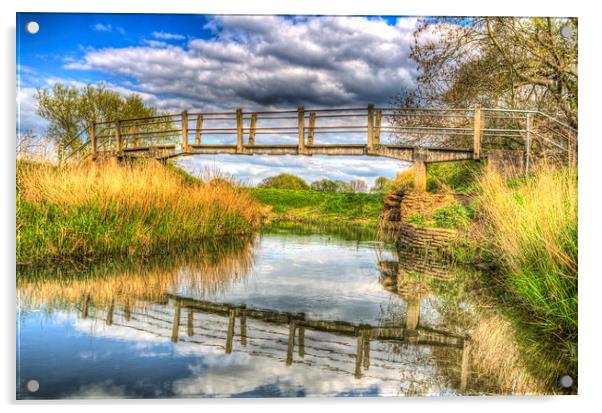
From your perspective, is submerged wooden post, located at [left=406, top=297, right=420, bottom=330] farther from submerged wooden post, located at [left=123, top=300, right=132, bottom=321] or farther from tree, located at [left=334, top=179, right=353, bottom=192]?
tree, located at [left=334, top=179, right=353, bottom=192]

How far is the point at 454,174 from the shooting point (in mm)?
11453

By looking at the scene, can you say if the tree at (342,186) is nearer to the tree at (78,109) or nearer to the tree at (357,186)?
the tree at (357,186)

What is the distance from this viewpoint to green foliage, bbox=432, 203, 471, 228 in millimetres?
8409

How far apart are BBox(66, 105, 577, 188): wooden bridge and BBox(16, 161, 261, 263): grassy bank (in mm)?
363

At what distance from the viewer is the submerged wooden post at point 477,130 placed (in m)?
8.27

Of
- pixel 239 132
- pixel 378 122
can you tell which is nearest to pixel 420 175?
pixel 378 122

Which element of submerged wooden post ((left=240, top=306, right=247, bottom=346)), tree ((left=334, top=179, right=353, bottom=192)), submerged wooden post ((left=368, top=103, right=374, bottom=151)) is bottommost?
submerged wooden post ((left=240, top=306, right=247, bottom=346))

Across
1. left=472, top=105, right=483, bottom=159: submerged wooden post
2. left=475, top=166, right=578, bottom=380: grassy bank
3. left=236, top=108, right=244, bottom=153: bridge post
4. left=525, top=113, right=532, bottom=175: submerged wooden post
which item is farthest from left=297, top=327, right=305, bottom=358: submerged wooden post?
left=472, top=105, right=483, bottom=159: submerged wooden post

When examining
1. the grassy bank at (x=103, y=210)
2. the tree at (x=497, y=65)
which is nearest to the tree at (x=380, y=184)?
the grassy bank at (x=103, y=210)

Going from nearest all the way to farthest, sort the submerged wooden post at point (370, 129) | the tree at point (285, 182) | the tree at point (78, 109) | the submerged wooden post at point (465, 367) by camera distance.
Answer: the submerged wooden post at point (465, 367)
the tree at point (78, 109)
the submerged wooden post at point (370, 129)
the tree at point (285, 182)

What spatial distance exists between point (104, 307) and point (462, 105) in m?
5.46

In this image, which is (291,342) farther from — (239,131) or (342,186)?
(342,186)

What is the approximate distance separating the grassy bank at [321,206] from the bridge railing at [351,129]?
627 cm
